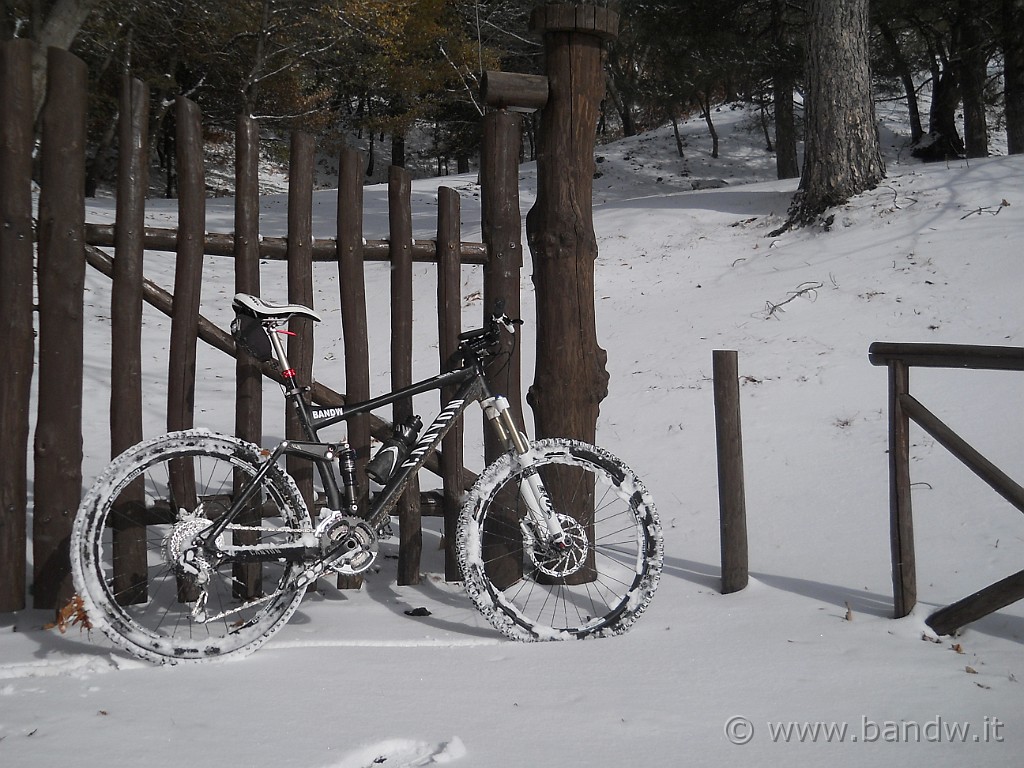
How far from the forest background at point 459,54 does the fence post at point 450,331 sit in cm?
703

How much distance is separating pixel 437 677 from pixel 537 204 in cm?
216

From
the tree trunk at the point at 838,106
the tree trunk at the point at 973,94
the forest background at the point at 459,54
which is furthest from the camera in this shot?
the tree trunk at the point at 973,94

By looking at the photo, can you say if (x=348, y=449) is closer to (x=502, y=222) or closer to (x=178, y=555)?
(x=178, y=555)

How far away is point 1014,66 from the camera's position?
13.4m

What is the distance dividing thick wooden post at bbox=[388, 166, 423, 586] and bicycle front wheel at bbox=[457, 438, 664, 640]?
352 mm

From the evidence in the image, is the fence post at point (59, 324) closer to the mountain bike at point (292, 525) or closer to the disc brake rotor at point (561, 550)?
the mountain bike at point (292, 525)

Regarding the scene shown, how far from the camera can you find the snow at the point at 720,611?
7.89 ft

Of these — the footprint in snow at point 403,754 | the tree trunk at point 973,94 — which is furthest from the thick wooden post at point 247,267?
the tree trunk at point 973,94

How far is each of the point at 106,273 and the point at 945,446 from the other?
3.47 metres

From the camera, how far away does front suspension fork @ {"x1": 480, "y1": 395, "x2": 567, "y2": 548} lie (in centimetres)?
333

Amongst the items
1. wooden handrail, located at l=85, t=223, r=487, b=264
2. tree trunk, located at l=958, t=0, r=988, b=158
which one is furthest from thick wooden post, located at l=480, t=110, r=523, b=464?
tree trunk, located at l=958, t=0, r=988, b=158

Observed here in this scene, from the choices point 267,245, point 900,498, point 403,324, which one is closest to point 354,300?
point 403,324

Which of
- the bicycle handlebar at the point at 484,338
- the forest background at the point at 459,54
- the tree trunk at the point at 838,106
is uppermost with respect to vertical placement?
the forest background at the point at 459,54

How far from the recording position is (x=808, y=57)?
905cm
